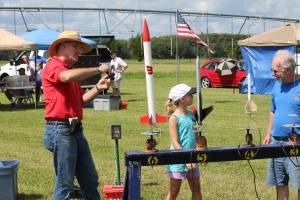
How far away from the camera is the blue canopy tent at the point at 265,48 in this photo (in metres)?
20.9

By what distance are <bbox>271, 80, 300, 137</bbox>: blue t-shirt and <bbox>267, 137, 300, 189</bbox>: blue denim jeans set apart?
0.37 feet

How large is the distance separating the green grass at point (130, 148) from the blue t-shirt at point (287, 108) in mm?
1759

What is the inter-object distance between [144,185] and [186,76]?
1223 inches

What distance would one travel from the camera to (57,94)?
495 centimetres

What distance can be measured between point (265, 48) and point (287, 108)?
17.2 metres

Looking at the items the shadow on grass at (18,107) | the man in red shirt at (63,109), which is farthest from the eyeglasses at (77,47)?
the shadow on grass at (18,107)

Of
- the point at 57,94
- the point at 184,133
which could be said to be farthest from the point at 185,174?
the point at 57,94

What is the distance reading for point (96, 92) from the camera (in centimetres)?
519

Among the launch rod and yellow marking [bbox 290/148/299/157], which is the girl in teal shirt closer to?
the launch rod

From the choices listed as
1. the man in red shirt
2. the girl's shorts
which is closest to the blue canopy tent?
the girl's shorts

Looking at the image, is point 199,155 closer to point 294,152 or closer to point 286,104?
point 294,152

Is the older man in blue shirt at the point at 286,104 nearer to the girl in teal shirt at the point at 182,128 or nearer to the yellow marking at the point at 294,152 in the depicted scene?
the yellow marking at the point at 294,152

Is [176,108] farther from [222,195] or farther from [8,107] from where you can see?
[8,107]

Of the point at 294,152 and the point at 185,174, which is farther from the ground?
the point at 294,152
